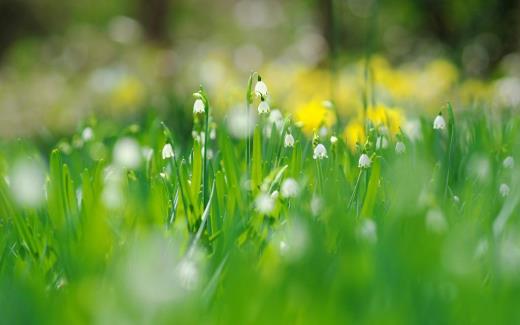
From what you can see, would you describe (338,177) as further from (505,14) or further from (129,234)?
(505,14)

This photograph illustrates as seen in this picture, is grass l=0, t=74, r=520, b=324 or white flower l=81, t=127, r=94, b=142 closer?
grass l=0, t=74, r=520, b=324

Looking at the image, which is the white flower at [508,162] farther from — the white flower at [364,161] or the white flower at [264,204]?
the white flower at [264,204]

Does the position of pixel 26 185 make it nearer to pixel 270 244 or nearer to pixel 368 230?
pixel 270 244

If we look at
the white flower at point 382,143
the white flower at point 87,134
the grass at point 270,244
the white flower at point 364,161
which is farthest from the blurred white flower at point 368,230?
the white flower at point 87,134

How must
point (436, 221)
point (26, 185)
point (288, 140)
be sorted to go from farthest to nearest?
point (288, 140)
point (26, 185)
point (436, 221)

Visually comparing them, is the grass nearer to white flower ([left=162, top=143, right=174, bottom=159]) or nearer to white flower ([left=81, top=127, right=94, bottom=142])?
white flower ([left=162, top=143, right=174, bottom=159])

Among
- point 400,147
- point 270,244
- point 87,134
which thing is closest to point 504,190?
point 400,147

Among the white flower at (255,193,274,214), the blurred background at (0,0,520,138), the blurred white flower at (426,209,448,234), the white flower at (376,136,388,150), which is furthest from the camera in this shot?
the blurred background at (0,0,520,138)

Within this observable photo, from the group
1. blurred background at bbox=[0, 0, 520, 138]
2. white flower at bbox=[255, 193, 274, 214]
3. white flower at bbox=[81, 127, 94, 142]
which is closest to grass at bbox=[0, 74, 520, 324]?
white flower at bbox=[255, 193, 274, 214]
